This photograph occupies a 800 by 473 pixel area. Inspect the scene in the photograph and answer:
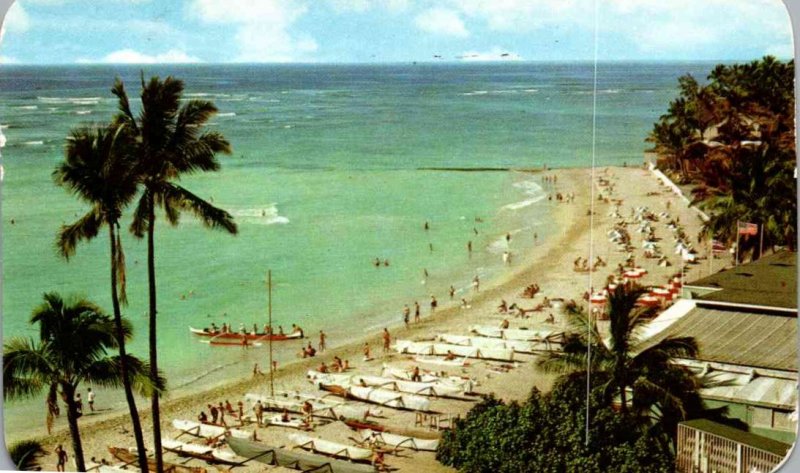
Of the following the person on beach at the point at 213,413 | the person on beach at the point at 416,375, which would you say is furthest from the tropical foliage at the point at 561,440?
the person on beach at the point at 213,413

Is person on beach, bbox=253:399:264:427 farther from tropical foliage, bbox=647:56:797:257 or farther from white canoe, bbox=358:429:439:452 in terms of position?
tropical foliage, bbox=647:56:797:257

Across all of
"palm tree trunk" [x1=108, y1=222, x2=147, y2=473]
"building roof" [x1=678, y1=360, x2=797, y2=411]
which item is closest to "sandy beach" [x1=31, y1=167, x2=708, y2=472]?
"palm tree trunk" [x1=108, y1=222, x2=147, y2=473]

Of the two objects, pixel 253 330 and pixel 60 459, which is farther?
pixel 253 330

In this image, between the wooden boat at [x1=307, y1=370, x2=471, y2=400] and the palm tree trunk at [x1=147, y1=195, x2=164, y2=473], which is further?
the wooden boat at [x1=307, y1=370, x2=471, y2=400]

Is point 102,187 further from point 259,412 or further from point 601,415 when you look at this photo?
point 601,415

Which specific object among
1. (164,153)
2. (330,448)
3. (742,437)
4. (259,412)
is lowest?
(330,448)

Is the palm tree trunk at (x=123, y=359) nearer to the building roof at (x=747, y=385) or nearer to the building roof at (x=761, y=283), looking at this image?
the building roof at (x=747, y=385)

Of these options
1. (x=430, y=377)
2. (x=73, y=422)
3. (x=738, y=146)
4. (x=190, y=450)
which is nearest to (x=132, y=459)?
(x=190, y=450)
